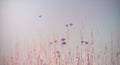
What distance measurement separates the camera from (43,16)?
286 cm

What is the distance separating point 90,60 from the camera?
2.70 m

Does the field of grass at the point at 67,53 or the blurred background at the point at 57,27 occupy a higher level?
the blurred background at the point at 57,27

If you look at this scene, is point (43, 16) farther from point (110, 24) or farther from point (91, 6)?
point (110, 24)

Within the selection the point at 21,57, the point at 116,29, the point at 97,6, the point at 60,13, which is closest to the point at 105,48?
the point at 116,29

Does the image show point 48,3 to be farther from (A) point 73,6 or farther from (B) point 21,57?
(B) point 21,57

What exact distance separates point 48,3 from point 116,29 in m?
1.10

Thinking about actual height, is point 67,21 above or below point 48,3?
below

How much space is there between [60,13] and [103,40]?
76 cm

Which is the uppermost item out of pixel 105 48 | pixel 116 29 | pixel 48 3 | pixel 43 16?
pixel 48 3

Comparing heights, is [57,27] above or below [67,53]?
above

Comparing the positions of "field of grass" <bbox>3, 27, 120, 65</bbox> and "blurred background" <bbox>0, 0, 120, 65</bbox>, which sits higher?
"blurred background" <bbox>0, 0, 120, 65</bbox>

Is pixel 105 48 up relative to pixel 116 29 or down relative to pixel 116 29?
down

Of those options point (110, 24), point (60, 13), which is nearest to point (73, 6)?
point (60, 13)

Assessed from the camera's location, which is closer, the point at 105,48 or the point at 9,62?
the point at 105,48
